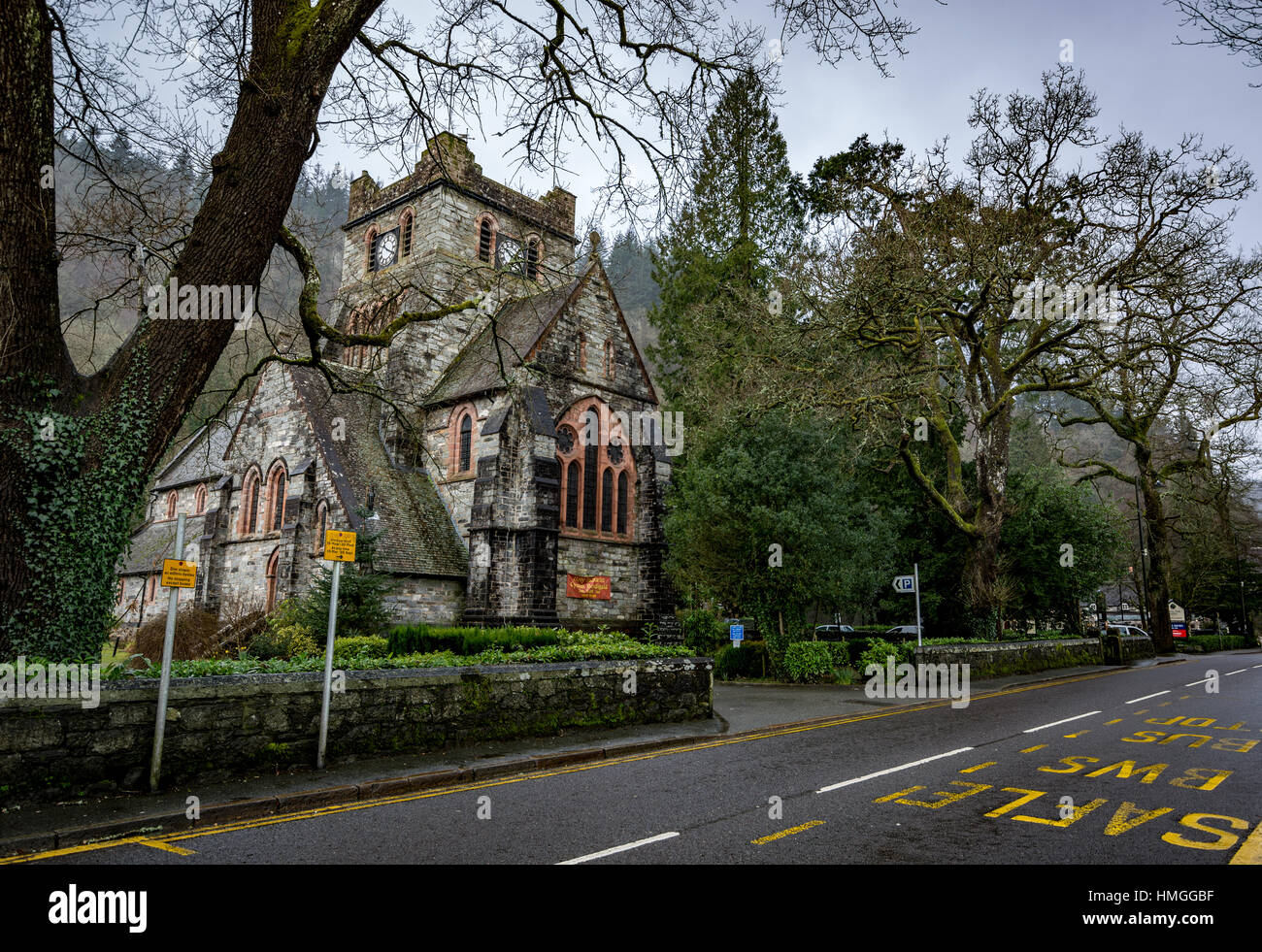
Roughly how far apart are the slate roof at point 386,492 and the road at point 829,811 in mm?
14009

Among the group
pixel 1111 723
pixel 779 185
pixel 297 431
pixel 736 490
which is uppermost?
pixel 779 185

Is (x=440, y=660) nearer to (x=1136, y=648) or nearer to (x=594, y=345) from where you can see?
(x=594, y=345)

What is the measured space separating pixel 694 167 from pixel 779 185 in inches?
1293

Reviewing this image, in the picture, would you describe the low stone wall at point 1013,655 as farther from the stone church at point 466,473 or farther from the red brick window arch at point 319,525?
the red brick window arch at point 319,525

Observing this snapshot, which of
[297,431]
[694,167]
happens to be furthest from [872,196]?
[297,431]

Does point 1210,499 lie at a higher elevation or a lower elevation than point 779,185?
lower

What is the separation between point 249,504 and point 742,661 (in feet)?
59.9

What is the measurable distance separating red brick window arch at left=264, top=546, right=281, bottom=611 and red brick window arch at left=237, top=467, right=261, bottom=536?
2.00 m

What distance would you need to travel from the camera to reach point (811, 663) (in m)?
19.8

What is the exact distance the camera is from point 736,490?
65.3 feet

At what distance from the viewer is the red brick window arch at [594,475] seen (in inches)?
981

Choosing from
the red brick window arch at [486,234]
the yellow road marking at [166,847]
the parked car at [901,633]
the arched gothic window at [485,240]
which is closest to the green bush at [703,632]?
the parked car at [901,633]

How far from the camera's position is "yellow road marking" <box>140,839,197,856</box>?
5438 millimetres

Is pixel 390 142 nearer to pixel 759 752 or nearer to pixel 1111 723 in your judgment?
pixel 759 752
